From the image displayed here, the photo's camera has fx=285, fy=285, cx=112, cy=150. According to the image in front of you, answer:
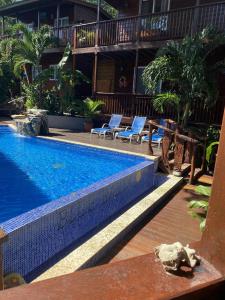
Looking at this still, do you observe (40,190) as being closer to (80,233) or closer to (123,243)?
(80,233)

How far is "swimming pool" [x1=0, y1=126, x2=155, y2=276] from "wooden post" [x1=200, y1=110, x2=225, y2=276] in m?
2.84

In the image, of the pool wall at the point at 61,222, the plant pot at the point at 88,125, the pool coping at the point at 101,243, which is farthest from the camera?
the plant pot at the point at 88,125

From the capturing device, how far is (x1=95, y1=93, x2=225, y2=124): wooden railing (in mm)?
11156

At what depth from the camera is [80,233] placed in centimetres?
485

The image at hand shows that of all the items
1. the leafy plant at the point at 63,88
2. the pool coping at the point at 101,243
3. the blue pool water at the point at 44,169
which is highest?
the leafy plant at the point at 63,88

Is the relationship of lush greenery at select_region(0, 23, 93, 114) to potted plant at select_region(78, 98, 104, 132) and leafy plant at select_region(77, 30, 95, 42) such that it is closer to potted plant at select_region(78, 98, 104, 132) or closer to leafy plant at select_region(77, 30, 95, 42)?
potted plant at select_region(78, 98, 104, 132)

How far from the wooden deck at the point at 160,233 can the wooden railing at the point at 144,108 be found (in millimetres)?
6363

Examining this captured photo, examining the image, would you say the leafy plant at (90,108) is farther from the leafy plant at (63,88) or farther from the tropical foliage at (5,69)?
the tropical foliage at (5,69)

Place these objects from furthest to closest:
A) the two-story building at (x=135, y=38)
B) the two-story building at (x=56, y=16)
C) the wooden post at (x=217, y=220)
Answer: the two-story building at (x=56, y=16)
the two-story building at (x=135, y=38)
the wooden post at (x=217, y=220)

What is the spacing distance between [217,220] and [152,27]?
13.1m

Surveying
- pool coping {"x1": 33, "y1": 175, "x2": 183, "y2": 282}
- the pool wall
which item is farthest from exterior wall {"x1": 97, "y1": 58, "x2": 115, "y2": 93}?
pool coping {"x1": 33, "y1": 175, "x2": 183, "y2": 282}

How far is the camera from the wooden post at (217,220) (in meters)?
0.99

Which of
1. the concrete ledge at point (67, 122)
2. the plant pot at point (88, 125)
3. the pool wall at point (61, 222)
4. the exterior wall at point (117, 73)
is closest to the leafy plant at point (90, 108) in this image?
the plant pot at point (88, 125)

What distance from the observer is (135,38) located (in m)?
13.0
